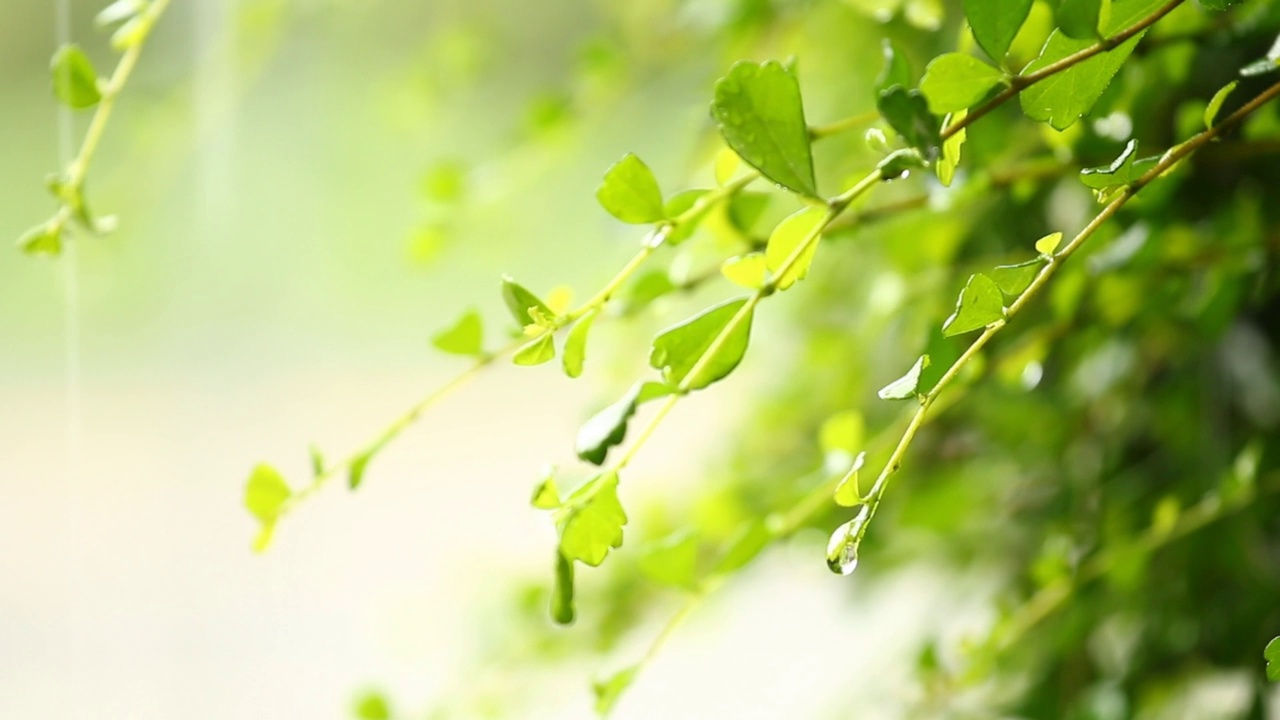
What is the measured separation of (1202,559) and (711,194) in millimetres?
351

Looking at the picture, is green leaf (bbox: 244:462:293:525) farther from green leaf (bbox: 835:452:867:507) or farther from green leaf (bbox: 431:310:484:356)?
green leaf (bbox: 835:452:867:507)

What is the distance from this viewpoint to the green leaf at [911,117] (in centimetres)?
21

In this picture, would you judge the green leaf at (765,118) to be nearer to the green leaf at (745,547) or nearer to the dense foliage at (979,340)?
the dense foliage at (979,340)

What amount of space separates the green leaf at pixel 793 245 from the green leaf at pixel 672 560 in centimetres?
13

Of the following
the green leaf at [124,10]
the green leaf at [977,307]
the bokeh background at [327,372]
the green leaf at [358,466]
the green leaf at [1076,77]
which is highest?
the green leaf at [124,10]

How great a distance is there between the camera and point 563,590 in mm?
282

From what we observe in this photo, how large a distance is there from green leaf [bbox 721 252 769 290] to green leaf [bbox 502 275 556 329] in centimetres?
5

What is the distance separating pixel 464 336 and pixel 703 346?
0.11m

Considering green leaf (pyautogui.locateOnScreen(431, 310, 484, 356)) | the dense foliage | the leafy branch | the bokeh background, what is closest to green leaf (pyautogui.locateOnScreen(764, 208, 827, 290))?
the dense foliage

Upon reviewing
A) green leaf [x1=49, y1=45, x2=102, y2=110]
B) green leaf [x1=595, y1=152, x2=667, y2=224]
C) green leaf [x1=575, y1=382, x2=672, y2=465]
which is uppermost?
green leaf [x1=49, y1=45, x2=102, y2=110]

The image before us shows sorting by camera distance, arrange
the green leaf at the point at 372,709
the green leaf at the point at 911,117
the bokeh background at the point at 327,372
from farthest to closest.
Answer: the bokeh background at the point at 327,372 < the green leaf at the point at 372,709 < the green leaf at the point at 911,117

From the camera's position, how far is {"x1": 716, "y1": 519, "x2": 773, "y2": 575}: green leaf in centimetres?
40

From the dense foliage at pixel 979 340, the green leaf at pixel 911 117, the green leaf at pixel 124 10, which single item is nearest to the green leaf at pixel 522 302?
the dense foliage at pixel 979 340

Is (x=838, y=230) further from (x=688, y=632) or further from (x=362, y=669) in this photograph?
(x=362, y=669)
